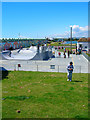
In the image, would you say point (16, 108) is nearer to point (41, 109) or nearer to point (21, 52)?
point (41, 109)

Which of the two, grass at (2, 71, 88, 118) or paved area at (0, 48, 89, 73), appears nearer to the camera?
grass at (2, 71, 88, 118)

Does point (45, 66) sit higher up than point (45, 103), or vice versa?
point (45, 66)

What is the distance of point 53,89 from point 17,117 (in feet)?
12.7

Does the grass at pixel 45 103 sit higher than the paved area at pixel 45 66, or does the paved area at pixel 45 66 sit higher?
the paved area at pixel 45 66

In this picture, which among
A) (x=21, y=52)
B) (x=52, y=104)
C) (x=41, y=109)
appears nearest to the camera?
(x=41, y=109)

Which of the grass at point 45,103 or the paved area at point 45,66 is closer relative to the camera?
the grass at point 45,103

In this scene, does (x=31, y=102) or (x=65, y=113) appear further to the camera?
(x=31, y=102)

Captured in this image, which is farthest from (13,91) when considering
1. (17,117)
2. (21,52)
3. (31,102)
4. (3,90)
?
(21,52)

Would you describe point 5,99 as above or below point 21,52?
below

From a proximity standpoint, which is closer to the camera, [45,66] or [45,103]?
[45,103]

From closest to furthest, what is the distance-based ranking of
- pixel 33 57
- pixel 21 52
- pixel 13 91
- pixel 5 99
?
pixel 5 99 < pixel 13 91 < pixel 33 57 < pixel 21 52

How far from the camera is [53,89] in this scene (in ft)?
29.6

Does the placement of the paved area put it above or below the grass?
above

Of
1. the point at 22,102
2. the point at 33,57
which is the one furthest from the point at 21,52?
the point at 22,102
